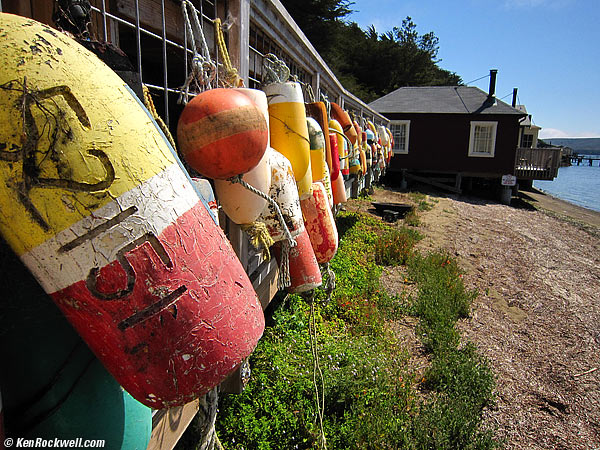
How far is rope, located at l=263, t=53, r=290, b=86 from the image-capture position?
6.61 ft

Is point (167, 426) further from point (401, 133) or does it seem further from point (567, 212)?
point (567, 212)

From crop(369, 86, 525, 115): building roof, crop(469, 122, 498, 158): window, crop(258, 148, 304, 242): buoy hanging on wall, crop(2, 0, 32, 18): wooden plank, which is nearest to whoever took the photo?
crop(2, 0, 32, 18): wooden plank

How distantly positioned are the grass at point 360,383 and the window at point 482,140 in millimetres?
14637

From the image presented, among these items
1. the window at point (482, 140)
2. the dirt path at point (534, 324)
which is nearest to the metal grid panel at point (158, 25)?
the dirt path at point (534, 324)

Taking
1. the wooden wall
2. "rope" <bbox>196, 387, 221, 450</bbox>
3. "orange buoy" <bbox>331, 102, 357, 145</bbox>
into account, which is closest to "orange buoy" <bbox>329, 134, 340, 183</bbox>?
"orange buoy" <bbox>331, 102, 357, 145</bbox>

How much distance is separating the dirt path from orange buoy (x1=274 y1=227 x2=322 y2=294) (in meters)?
2.44

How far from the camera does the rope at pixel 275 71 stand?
2.01 metres

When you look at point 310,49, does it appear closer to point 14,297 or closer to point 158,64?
point 158,64

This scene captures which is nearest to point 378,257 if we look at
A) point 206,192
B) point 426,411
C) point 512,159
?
point 426,411

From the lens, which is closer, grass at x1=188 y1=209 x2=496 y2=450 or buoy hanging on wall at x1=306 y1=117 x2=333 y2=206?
buoy hanging on wall at x1=306 y1=117 x2=333 y2=206

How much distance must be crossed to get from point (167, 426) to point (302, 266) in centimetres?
97

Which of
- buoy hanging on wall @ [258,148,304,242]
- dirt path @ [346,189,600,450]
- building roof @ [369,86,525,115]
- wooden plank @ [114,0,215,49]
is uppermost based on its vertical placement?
building roof @ [369,86,525,115]

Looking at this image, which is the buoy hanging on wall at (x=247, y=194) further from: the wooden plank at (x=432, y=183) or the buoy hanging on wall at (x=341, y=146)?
the wooden plank at (x=432, y=183)

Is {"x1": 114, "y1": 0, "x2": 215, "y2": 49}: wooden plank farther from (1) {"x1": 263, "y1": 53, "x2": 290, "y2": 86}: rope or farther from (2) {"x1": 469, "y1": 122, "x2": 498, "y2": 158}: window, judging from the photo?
(2) {"x1": 469, "y1": 122, "x2": 498, "y2": 158}: window
